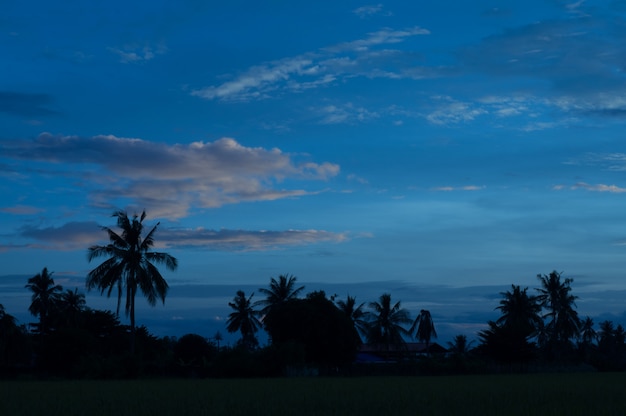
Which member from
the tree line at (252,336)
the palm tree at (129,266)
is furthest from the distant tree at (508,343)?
the palm tree at (129,266)

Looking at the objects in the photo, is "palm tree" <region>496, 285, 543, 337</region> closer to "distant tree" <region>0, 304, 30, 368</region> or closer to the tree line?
the tree line

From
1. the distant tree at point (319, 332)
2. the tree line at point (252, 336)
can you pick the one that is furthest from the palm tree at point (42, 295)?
the distant tree at point (319, 332)

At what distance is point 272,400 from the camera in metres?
20.4

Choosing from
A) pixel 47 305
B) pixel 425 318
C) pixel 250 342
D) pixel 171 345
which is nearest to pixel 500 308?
pixel 425 318

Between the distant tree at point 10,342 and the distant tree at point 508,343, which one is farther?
the distant tree at point 508,343

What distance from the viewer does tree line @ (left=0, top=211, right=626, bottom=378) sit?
42500mm

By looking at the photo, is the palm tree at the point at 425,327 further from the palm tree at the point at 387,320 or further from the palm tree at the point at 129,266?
the palm tree at the point at 129,266

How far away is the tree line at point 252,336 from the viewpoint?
42.5 meters

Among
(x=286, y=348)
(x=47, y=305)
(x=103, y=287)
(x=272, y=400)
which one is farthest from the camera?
(x=47, y=305)

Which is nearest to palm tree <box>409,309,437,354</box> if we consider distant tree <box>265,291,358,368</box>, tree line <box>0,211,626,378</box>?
tree line <box>0,211,626,378</box>

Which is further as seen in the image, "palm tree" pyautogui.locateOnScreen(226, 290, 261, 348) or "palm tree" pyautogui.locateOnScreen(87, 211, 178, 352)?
"palm tree" pyautogui.locateOnScreen(226, 290, 261, 348)

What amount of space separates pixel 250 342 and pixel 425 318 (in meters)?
19.6

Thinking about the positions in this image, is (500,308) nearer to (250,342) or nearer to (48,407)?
(250,342)

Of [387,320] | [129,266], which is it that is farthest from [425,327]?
[129,266]
